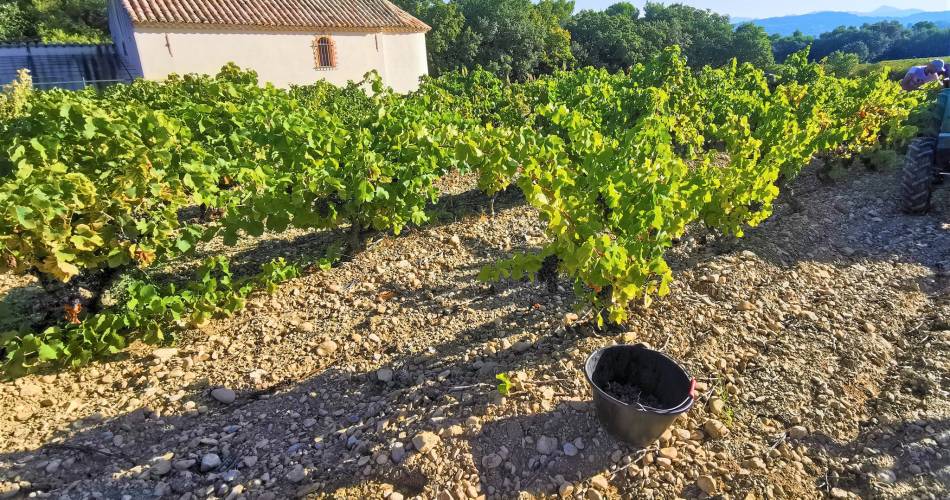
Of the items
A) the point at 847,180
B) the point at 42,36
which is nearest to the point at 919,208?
the point at 847,180

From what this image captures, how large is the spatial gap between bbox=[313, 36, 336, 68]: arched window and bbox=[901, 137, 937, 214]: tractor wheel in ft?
57.9

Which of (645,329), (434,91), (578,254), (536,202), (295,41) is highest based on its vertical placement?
(295,41)

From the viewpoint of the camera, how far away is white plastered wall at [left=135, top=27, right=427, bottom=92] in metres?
15.9

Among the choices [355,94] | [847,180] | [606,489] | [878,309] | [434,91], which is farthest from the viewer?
[355,94]

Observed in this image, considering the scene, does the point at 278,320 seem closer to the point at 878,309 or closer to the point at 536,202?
the point at 536,202

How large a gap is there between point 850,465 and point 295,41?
63.7 ft

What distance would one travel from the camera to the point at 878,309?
403 centimetres

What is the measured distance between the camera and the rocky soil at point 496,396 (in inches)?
104

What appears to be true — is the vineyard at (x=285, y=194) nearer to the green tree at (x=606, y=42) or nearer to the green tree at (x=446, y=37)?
the green tree at (x=446, y=37)

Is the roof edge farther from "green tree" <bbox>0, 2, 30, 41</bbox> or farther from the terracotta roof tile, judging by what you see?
"green tree" <bbox>0, 2, 30, 41</bbox>

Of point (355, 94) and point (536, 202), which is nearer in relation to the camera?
point (536, 202)

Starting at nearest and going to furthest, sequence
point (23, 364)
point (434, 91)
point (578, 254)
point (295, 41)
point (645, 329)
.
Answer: point (578, 254), point (23, 364), point (645, 329), point (434, 91), point (295, 41)

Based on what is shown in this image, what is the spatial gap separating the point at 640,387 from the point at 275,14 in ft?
61.9

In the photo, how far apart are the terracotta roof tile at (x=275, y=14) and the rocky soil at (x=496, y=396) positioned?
46.5ft
